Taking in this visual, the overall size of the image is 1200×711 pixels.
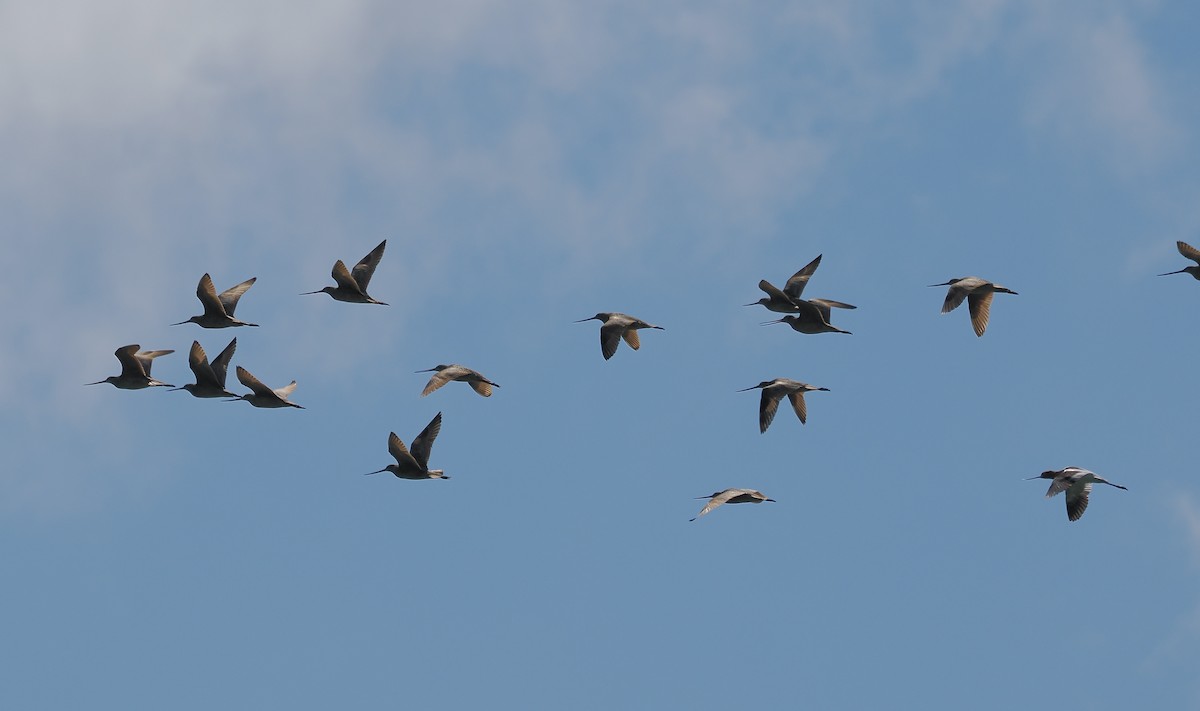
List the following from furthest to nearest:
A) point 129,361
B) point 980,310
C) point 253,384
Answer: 1. point 980,310
2. point 129,361
3. point 253,384

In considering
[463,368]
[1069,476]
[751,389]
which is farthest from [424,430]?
[1069,476]

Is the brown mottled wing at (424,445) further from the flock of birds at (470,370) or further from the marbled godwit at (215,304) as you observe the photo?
the marbled godwit at (215,304)

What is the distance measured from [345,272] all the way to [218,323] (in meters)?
3.32

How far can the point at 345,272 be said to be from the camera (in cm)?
4025

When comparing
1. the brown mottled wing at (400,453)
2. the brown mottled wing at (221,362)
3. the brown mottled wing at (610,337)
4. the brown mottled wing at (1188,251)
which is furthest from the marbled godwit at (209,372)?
the brown mottled wing at (1188,251)

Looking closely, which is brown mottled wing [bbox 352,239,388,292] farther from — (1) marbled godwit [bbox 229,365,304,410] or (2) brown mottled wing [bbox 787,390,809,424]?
(2) brown mottled wing [bbox 787,390,809,424]

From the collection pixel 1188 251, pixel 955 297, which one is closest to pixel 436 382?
pixel 955 297

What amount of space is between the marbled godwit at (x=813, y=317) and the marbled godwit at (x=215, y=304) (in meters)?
13.2

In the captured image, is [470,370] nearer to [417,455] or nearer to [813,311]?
[417,455]

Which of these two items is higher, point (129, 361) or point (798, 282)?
point (798, 282)

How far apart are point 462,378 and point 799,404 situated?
28.9 ft

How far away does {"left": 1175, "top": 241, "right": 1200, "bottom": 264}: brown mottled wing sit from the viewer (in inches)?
1604

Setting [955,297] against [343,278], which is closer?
[343,278]

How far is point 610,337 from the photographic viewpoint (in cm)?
4150
